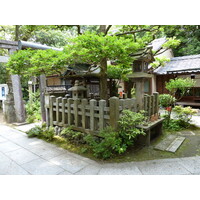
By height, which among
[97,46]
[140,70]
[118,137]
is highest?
[97,46]

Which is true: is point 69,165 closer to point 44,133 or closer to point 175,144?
point 44,133

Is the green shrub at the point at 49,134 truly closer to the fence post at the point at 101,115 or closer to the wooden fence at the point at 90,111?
the wooden fence at the point at 90,111

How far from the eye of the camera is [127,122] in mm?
3473

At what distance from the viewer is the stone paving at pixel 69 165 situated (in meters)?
2.85

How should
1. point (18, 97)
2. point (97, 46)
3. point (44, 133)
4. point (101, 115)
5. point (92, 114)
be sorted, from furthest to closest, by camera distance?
point (18, 97) → point (44, 133) → point (92, 114) → point (101, 115) → point (97, 46)

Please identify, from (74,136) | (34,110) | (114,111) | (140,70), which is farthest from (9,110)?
(140,70)

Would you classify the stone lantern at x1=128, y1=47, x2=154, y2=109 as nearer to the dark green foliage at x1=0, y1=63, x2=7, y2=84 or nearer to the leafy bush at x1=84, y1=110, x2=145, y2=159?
the leafy bush at x1=84, y1=110, x2=145, y2=159

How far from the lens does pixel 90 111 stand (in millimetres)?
4062

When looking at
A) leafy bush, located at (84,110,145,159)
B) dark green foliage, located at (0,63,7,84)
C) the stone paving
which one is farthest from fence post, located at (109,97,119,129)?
dark green foliage, located at (0,63,7,84)

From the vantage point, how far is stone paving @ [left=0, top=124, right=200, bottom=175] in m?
2.85

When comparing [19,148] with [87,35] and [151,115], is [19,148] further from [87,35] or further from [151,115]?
[151,115]

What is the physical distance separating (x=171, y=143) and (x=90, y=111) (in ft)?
8.42

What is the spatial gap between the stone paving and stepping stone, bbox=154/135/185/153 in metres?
0.56

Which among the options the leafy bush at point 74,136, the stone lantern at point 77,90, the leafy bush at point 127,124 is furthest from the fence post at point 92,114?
the stone lantern at point 77,90
